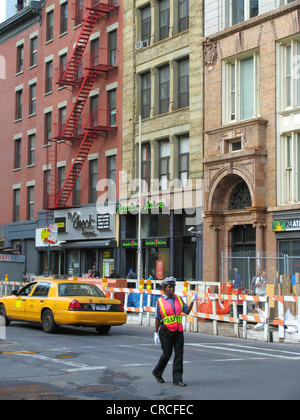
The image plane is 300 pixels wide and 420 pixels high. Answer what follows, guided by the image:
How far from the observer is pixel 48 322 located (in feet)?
58.4

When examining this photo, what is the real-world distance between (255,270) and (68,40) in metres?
23.4

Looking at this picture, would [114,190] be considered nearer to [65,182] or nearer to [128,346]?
[65,182]

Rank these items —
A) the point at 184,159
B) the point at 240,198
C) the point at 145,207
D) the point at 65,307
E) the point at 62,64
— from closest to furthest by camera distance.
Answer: the point at 65,307, the point at 240,198, the point at 184,159, the point at 145,207, the point at 62,64

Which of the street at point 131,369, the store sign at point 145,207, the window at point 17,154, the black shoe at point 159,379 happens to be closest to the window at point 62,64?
the window at point 17,154

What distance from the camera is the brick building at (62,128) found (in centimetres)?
3741

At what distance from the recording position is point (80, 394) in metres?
9.28

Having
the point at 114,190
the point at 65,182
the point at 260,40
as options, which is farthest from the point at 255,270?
the point at 65,182

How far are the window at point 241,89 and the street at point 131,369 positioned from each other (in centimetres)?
1376

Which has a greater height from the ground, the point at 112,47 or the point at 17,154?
the point at 112,47

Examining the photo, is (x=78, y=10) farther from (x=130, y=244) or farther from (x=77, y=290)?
(x=77, y=290)

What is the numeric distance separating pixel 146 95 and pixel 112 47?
442cm

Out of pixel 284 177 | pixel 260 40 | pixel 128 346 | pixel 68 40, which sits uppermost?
pixel 68 40

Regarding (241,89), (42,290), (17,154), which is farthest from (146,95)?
(42,290)

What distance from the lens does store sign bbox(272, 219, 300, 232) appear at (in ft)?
84.8
